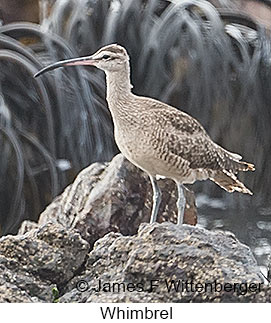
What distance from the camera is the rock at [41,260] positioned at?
145cm

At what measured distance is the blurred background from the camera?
200cm

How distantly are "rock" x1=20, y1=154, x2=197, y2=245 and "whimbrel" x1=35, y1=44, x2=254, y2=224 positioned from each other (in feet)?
0.38

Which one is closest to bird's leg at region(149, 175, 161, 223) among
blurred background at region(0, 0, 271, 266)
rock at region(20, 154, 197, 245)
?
rock at region(20, 154, 197, 245)

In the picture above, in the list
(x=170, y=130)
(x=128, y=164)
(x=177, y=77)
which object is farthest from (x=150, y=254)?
(x=177, y=77)

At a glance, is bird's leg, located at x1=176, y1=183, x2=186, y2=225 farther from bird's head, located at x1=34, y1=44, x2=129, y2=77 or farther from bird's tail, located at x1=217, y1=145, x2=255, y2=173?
bird's head, located at x1=34, y1=44, x2=129, y2=77

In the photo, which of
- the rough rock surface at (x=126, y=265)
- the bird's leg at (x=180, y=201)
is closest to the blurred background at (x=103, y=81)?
the bird's leg at (x=180, y=201)

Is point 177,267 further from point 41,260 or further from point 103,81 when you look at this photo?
point 103,81

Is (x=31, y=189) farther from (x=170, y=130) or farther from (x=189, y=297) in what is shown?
(x=189, y=297)

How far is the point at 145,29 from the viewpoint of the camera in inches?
78.9

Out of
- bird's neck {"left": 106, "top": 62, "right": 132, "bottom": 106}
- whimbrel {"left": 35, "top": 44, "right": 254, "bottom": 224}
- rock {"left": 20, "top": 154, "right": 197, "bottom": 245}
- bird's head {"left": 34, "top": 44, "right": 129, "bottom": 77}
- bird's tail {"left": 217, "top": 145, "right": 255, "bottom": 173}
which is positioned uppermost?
bird's head {"left": 34, "top": 44, "right": 129, "bottom": 77}

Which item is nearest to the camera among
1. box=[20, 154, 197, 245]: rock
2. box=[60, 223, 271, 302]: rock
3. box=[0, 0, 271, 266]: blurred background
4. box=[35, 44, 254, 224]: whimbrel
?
box=[60, 223, 271, 302]: rock

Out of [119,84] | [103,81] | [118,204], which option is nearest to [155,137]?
[119,84]

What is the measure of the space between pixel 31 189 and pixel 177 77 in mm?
393

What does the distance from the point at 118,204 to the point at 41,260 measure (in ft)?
1.00
